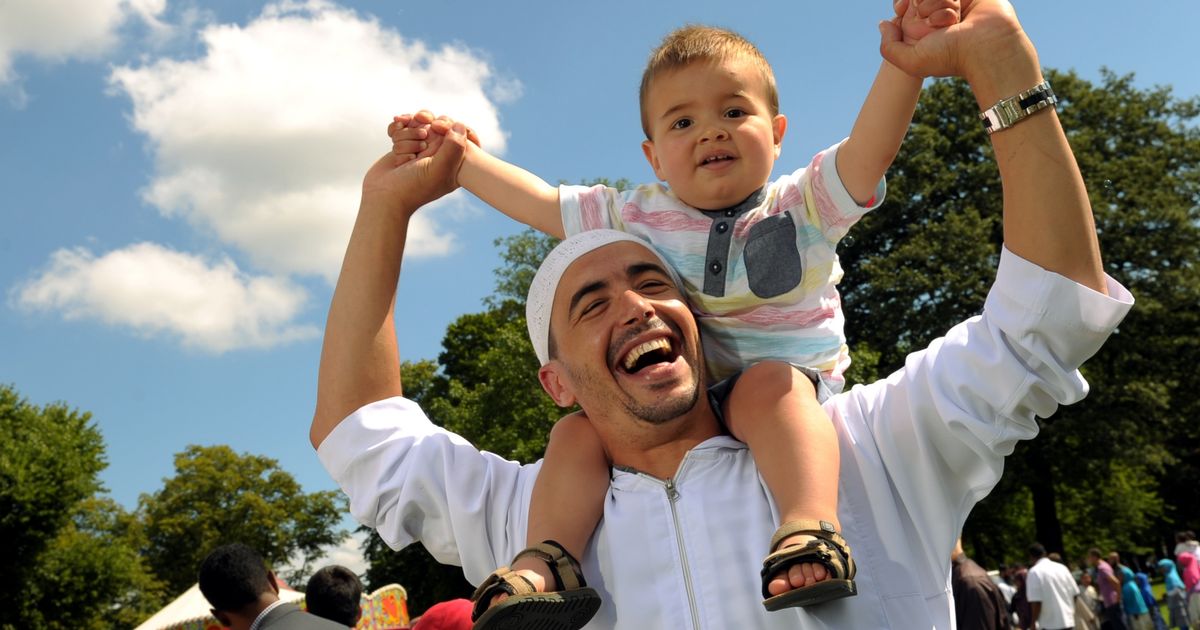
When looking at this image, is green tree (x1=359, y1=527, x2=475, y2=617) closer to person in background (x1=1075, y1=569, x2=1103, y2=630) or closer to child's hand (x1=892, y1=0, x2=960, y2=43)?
person in background (x1=1075, y1=569, x2=1103, y2=630)

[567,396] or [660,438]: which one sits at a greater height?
[567,396]

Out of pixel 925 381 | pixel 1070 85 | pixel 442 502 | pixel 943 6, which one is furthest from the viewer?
pixel 1070 85

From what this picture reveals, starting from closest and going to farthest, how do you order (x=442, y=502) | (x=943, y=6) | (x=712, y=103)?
1. (x=943, y=6)
2. (x=442, y=502)
3. (x=712, y=103)

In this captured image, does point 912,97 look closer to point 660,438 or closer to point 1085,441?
point 660,438

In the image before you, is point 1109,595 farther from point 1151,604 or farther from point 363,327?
point 363,327

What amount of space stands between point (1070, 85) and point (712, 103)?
32.0 metres

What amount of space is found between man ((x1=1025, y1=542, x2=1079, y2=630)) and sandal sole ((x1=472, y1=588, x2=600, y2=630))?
12.1m

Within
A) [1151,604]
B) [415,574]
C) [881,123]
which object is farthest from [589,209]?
[415,574]

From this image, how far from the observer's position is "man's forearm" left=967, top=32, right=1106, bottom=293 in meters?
1.99

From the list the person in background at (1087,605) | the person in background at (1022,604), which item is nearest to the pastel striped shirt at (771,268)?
the person in background at (1022,604)

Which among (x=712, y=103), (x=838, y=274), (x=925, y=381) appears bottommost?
(x=925, y=381)

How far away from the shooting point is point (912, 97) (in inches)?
96.4

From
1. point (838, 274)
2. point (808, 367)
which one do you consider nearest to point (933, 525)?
point (808, 367)

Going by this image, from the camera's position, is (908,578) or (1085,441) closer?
(908,578)
